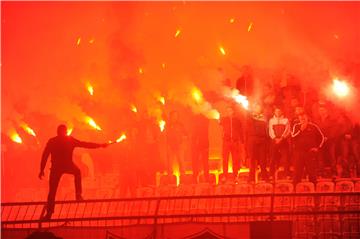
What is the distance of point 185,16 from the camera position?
48.0 feet

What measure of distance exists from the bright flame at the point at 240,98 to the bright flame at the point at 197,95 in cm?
96

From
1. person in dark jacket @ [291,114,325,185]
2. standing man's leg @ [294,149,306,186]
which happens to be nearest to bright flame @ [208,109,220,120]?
person in dark jacket @ [291,114,325,185]

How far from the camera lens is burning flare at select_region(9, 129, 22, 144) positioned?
1385 cm

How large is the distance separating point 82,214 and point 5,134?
19.0ft

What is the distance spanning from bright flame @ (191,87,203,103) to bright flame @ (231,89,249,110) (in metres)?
0.96

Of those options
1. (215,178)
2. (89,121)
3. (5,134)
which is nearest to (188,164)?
(215,178)

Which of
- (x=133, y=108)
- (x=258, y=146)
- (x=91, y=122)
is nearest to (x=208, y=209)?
(x=258, y=146)

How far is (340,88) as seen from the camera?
12.7m

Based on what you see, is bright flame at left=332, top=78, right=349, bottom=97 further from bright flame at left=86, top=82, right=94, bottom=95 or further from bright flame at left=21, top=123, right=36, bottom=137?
bright flame at left=21, top=123, right=36, bottom=137

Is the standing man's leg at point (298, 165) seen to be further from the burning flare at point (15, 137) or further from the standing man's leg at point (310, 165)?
the burning flare at point (15, 137)

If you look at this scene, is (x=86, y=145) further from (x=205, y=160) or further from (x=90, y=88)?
(x=90, y=88)

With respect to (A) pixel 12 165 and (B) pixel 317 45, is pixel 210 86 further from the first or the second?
(A) pixel 12 165

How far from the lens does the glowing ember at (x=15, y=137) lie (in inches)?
545

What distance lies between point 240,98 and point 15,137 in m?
6.31
